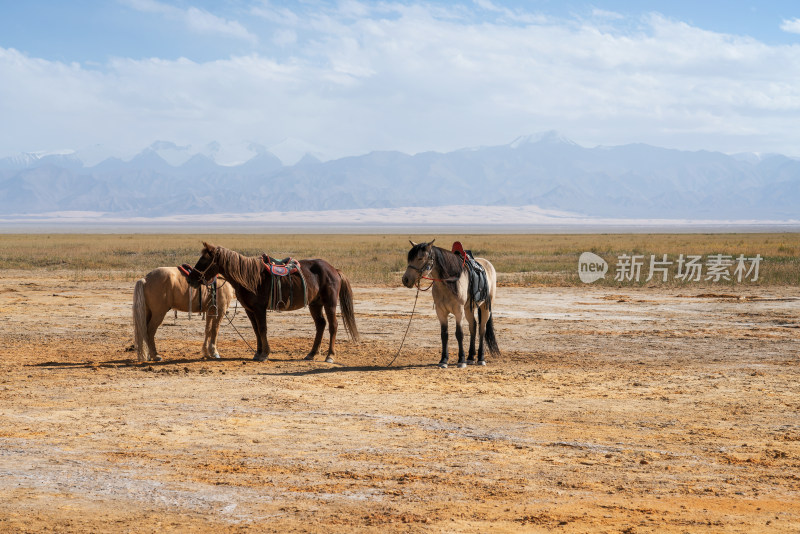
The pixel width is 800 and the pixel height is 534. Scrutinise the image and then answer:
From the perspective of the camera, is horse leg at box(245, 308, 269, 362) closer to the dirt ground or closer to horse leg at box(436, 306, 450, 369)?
the dirt ground

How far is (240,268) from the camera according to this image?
492 inches

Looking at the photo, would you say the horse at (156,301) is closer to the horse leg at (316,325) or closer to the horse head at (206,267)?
the horse head at (206,267)

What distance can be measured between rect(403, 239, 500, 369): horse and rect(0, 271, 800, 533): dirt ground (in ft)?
1.67

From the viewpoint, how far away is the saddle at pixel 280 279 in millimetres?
12789

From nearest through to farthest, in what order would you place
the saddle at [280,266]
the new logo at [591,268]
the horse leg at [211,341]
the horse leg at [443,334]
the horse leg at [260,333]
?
the horse leg at [443,334]
the saddle at [280,266]
the horse leg at [260,333]
the horse leg at [211,341]
the new logo at [591,268]

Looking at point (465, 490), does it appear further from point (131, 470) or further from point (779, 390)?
point (779, 390)

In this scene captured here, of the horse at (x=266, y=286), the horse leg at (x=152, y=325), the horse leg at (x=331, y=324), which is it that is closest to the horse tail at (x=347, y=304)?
the horse at (x=266, y=286)

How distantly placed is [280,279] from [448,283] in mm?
2541

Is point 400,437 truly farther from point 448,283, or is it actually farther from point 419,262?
point 448,283

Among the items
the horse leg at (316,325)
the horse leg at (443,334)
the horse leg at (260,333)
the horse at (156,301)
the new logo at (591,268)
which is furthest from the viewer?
the new logo at (591,268)

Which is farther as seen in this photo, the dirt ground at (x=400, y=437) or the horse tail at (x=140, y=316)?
the horse tail at (x=140, y=316)

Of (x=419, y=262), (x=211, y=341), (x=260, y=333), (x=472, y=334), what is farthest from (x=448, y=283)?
(x=211, y=341)

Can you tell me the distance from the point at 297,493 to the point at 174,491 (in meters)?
0.88

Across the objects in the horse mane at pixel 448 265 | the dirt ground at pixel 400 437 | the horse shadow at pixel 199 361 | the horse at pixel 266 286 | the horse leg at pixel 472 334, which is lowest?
the horse shadow at pixel 199 361
